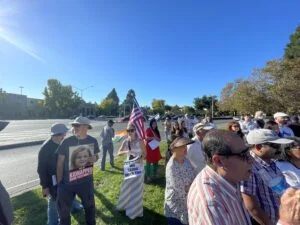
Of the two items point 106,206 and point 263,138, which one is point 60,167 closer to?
point 106,206

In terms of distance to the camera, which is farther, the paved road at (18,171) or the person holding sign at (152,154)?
the paved road at (18,171)

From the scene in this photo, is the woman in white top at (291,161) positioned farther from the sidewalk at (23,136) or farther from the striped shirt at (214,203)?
the sidewalk at (23,136)

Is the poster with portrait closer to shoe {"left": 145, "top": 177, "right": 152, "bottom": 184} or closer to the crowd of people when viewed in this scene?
the crowd of people

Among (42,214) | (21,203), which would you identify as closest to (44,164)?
(42,214)

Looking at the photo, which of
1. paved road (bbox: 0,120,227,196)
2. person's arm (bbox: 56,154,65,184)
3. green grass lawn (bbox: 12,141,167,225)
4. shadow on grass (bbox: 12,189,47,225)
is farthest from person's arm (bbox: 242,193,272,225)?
paved road (bbox: 0,120,227,196)

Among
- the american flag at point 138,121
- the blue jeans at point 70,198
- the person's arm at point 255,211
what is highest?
the american flag at point 138,121

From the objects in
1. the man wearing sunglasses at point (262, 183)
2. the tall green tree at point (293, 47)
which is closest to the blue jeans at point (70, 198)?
the man wearing sunglasses at point (262, 183)

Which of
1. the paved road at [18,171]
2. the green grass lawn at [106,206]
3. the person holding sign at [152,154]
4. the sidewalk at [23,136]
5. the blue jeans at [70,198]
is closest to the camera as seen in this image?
the blue jeans at [70,198]

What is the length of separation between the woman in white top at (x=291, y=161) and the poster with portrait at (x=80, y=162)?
2.75 m

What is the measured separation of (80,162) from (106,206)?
214 cm

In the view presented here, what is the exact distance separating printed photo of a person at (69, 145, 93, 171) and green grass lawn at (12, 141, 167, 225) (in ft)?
5.04

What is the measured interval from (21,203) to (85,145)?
10.5 ft

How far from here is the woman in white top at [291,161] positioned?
10.6 ft

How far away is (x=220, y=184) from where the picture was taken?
1.75 meters
